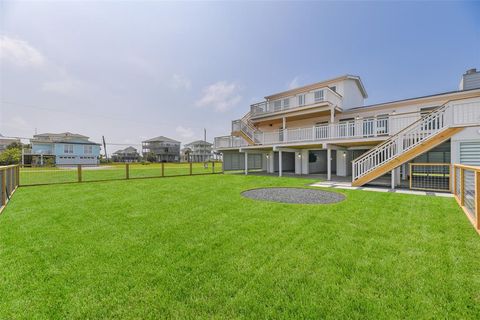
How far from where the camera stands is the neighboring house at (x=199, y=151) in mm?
67375

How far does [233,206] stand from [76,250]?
3660mm

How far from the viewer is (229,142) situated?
710 inches

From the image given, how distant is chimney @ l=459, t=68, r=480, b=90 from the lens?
1270 centimetres

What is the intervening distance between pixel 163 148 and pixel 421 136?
6250cm

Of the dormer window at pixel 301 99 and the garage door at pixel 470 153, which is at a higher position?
the dormer window at pixel 301 99

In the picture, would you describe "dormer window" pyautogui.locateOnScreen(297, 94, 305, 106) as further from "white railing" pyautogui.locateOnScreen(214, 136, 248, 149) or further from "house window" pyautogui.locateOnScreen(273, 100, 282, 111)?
"white railing" pyautogui.locateOnScreen(214, 136, 248, 149)

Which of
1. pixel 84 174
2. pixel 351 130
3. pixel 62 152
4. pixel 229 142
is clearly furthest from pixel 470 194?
pixel 62 152

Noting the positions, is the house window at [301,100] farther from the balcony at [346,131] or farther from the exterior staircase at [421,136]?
the exterior staircase at [421,136]

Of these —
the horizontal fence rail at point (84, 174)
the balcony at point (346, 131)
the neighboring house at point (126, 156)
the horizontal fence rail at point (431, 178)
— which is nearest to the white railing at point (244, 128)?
the balcony at point (346, 131)

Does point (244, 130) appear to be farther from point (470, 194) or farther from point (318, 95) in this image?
point (470, 194)

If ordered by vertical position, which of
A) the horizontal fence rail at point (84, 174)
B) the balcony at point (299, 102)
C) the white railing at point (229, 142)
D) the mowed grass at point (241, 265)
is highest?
the balcony at point (299, 102)

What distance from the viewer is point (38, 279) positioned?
97.2 inches

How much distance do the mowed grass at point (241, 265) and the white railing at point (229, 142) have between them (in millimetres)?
12188

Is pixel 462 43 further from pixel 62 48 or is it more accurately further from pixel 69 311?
pixel 62 48
